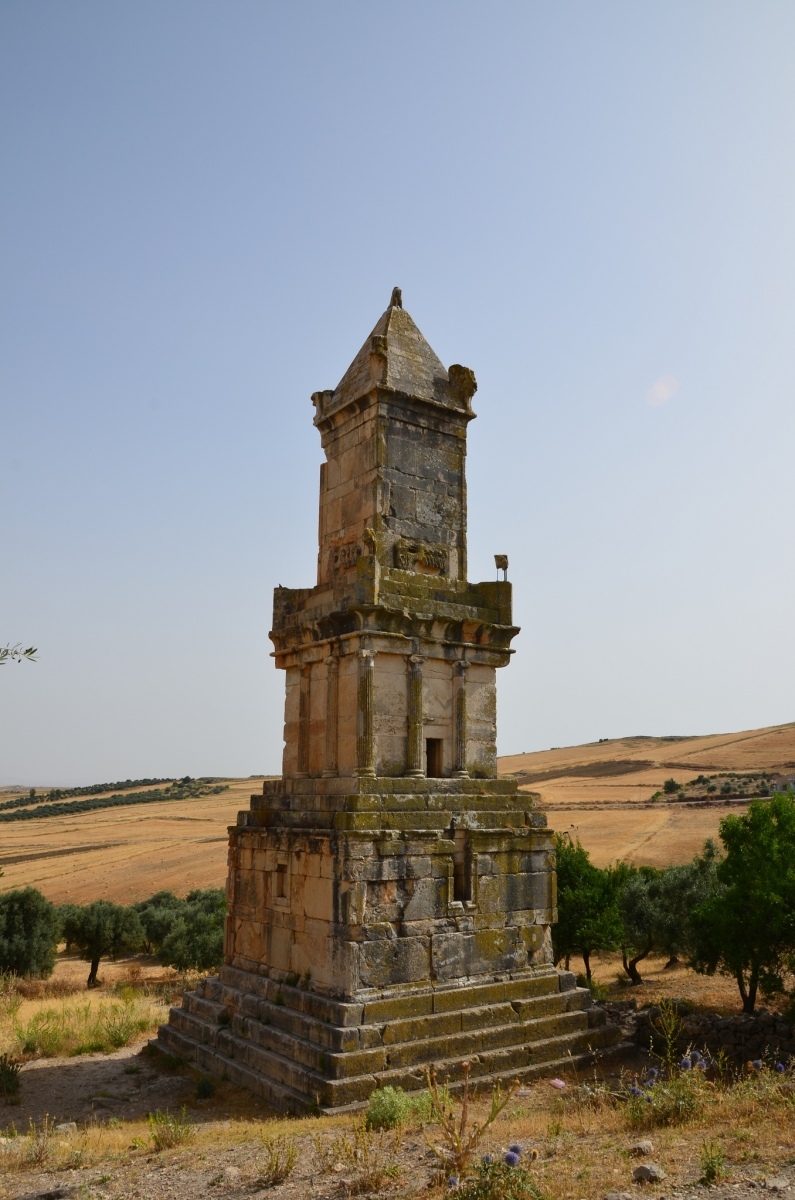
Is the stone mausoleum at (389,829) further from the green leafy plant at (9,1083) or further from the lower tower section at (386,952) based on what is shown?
the green leafy plant at (9,1083)

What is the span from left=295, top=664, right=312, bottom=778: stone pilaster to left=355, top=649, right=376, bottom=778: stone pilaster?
1.55 meters

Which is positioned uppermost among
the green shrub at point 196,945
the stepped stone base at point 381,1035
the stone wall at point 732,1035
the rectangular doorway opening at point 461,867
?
the rectangular doorway opening at point 461,867

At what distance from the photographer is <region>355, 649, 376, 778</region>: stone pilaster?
11.2 meters

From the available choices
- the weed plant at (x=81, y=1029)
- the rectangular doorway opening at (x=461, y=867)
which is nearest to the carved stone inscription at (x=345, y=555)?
the rectangular doorway opening at (x=461, y=867)

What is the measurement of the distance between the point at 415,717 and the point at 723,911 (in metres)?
7.38

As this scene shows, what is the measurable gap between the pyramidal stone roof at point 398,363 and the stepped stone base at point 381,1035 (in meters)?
8.42

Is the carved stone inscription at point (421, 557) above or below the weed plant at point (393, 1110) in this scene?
above

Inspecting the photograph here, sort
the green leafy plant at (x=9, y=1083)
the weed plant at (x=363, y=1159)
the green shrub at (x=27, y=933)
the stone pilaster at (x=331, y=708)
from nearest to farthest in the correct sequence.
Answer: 1. the weed plant at (x=363, y=1159)
2. the green leafy plant at (x=9, y=1083)
3. the stone pilaster at (x=331, y=708)
4. the green shrub at (x=27, y=933)

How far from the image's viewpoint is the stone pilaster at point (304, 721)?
1265cm

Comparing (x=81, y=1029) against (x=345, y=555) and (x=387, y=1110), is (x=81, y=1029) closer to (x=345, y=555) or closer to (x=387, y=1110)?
(x=387, y=1110)

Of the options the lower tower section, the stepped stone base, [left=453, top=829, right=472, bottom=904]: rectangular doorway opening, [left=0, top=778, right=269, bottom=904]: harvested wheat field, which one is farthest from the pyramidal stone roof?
[left=0, top=778, right=269, bottom=904]: harvested wheat field

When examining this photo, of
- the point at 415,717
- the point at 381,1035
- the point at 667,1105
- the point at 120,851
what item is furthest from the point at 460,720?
the point at 120,851

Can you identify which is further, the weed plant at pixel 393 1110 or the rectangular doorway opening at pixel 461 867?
the rectangular doorway opening at pixel 461 867

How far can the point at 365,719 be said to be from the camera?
11.3 m
